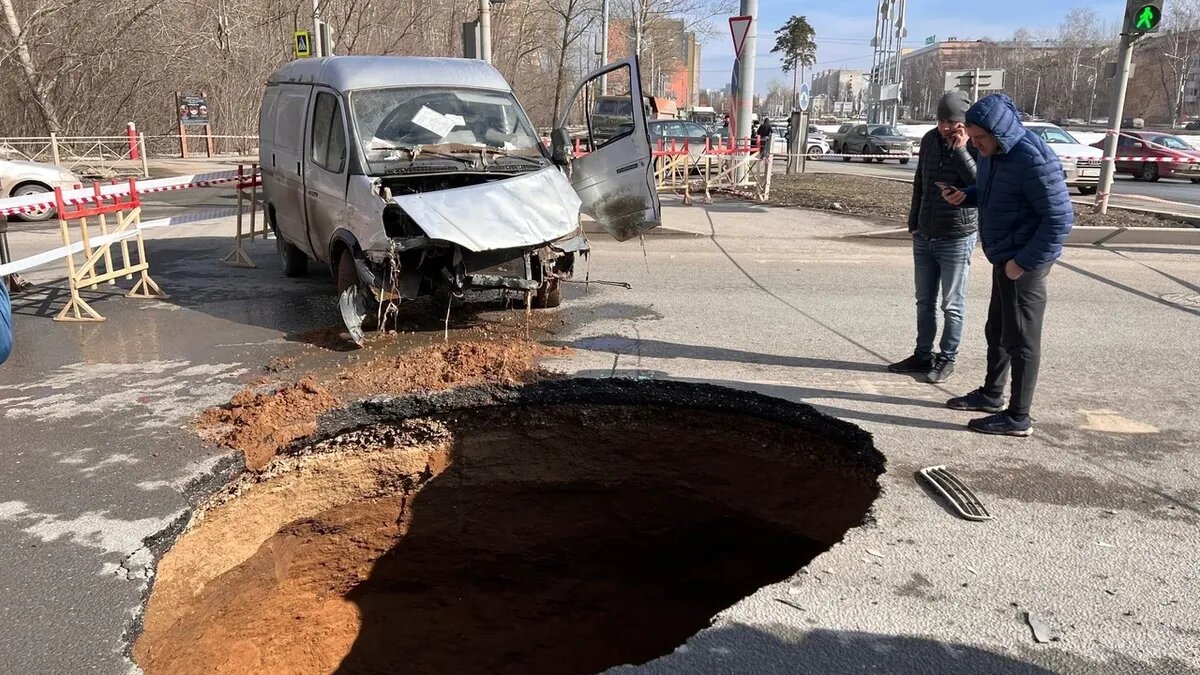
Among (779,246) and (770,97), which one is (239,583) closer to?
(779,246)

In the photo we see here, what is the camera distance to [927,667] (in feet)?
8.64

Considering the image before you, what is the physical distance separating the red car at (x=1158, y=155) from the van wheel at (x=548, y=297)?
22246 mm

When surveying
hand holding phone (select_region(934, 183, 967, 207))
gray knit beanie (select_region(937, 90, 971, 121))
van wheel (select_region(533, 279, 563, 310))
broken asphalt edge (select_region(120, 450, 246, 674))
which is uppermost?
gray knit beanie (select_region(937, 90, 971, 121))

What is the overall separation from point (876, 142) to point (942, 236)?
100 ft

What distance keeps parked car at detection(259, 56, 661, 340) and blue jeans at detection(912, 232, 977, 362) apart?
2647 millimetres

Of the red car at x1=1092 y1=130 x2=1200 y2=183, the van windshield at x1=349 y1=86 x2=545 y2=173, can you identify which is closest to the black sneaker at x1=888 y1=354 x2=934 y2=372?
the van windshield at x1=349 y1=86 x2=545 y2=173

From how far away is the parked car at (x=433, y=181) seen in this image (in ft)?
20.0

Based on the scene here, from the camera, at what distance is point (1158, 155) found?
78.8 ft

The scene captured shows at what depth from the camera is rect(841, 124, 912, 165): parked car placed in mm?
32844

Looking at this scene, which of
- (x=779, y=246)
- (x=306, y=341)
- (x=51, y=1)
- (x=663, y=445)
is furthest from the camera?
(x=51, y=1)

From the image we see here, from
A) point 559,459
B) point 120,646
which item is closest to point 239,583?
point 120,646

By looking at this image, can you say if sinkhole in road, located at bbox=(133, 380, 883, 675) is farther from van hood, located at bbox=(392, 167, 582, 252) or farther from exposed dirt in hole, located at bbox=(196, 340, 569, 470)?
van hood, located at bbox=(392, 167, 582, 252)

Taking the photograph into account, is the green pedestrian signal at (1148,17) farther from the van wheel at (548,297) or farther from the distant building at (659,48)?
the distant building at (659,48)

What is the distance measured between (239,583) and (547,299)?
4.04 meters
